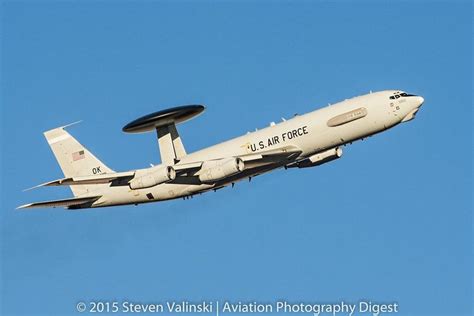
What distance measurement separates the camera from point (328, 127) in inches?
2689

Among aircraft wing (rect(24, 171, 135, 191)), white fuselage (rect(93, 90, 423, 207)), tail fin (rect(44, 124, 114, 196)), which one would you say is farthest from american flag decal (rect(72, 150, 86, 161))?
white fuselage (rect(93, 90, 423, 207))

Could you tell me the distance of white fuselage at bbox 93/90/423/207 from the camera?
6806cm

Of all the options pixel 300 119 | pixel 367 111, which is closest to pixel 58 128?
pixel 300 119

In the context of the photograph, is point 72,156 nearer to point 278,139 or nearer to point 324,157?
point 278,139

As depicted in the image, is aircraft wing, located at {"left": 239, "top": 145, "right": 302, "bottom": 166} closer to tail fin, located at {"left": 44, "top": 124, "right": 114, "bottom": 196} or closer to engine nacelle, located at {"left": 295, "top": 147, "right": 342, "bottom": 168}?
engine nacelle, located at {"left": 295, "top": 147, "right": 342, "bottom": 168}

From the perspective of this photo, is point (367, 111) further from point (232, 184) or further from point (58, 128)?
point (58, 128)

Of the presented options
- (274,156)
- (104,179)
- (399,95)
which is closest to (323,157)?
(274,156)

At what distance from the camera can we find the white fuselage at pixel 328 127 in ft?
223

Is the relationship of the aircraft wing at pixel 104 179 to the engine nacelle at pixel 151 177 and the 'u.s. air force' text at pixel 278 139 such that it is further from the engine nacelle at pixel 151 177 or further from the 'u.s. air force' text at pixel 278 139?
the 'u.s. air force' text at pixel 278 139

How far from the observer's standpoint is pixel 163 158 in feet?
238

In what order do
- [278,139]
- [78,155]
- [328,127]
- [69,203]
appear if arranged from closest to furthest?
[328,127], [278,139], [69,203], [78,155]

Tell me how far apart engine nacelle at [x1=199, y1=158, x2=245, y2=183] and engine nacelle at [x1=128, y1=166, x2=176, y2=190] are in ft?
7.44

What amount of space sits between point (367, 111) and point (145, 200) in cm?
1810

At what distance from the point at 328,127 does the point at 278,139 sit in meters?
3.78
